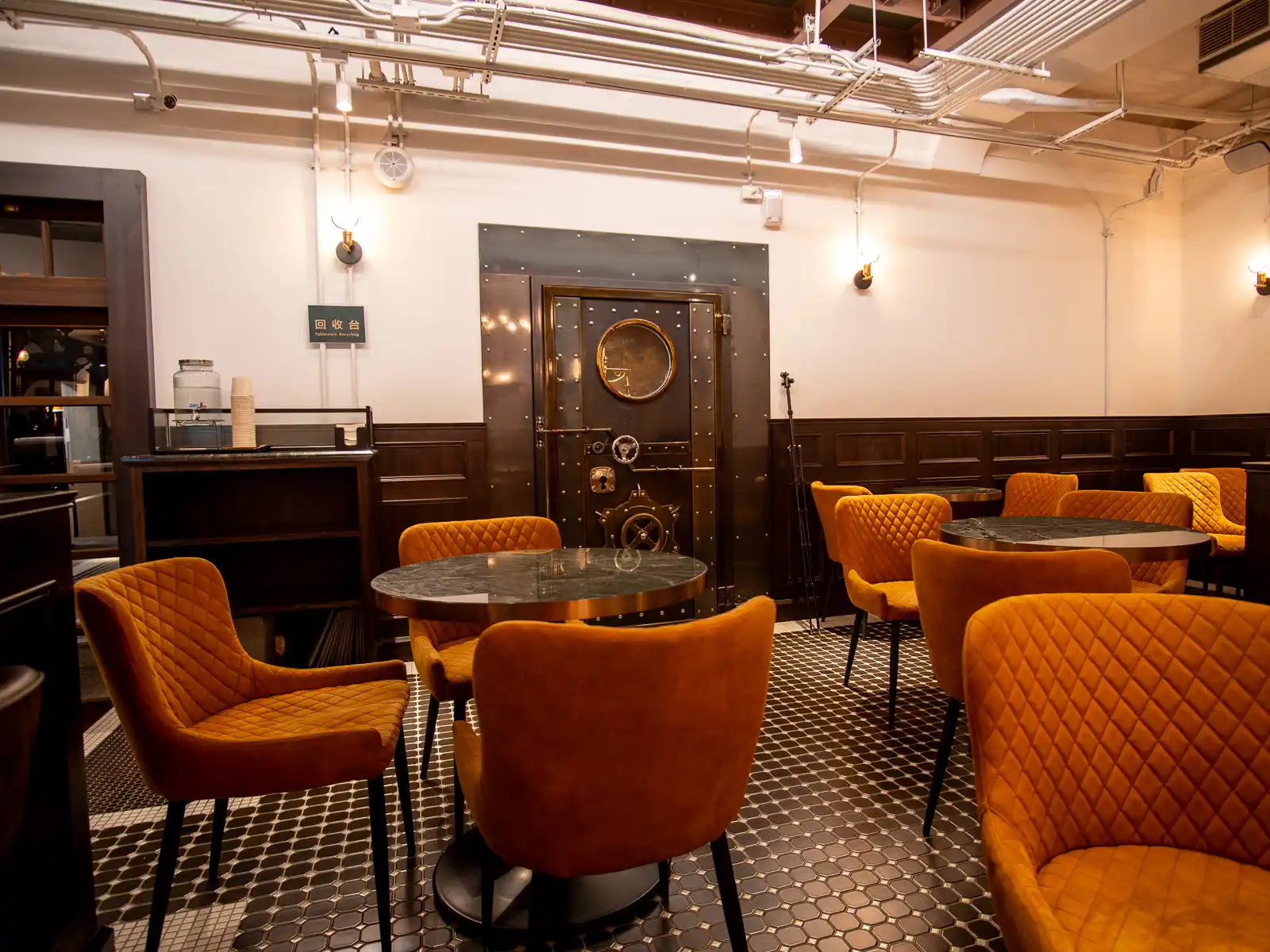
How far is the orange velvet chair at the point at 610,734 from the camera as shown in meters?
1.17

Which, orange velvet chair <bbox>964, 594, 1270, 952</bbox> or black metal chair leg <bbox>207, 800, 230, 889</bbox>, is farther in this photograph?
black metal chair leg <bbox>207, 800, 230, 889</bbox>

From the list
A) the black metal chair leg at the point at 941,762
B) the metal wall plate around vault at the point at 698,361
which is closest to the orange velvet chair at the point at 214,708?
the black metal chair leg at the point at 941,762

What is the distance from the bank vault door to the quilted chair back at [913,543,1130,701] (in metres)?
2.51

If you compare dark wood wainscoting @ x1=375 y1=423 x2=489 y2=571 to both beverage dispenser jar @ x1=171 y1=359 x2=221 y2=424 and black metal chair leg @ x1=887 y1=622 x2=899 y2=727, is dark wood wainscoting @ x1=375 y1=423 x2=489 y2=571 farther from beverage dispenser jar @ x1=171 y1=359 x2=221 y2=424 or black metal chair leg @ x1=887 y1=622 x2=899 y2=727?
black metal chair leg @ x1=887 y1=622 x2=899 y2=727

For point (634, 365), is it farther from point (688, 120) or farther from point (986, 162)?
point (986, 162)

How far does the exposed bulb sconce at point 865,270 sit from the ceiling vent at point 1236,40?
2.22m

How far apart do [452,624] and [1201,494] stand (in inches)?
203

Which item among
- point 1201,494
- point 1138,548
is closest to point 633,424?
point 1138,548

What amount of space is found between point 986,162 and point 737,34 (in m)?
2.45

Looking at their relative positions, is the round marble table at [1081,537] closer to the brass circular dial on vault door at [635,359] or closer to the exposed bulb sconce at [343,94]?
the brass circular dial on vault door at [635,359]

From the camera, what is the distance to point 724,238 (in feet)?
16.1

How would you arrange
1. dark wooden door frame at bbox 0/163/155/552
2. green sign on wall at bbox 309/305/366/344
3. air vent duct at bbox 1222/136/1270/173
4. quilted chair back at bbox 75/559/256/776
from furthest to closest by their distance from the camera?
air vent duct at bbox 1222/136/1270/173 < green sign on wall at bbox 309/305/366/344 < dark wooden door frame at bbox 0/163/155/552 < quilted chair back at bbox 75/559/256/776

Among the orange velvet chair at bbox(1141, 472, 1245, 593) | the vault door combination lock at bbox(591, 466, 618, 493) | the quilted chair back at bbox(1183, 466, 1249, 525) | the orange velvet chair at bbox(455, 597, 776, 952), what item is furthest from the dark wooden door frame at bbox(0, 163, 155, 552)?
the quilted chair back at bbox(1183, 466, 1249, 525)

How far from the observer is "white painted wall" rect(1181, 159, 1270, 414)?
18.5 feet
